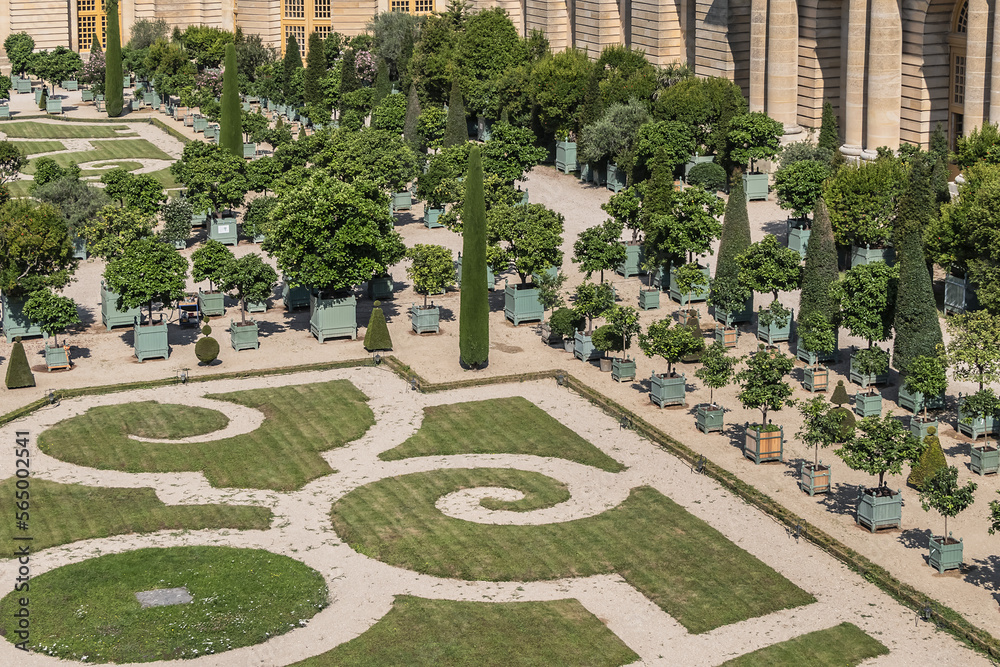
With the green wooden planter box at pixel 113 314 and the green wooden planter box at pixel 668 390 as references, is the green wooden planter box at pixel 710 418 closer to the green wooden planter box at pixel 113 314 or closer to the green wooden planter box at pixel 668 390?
the green wooden planter box at pixel 668 390

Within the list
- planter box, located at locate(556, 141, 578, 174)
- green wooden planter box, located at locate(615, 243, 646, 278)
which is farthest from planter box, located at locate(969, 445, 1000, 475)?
planter box, located at locate(556, 141, 578, 174)

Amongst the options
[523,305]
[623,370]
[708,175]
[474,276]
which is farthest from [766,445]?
[708,175]

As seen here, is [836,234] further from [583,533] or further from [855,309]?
[583,533]

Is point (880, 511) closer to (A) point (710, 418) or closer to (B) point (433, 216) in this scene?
(A) point (710, 418)

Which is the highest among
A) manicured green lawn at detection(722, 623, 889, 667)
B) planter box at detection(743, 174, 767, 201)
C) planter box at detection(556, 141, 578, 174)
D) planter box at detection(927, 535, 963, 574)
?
planter box at detection(556, 141, 578, 174)

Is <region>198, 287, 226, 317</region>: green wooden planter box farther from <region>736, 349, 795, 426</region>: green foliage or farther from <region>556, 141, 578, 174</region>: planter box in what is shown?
<region>556, 141, 578, 174</region>: planter box

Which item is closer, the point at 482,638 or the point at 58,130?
the point at 482,638
